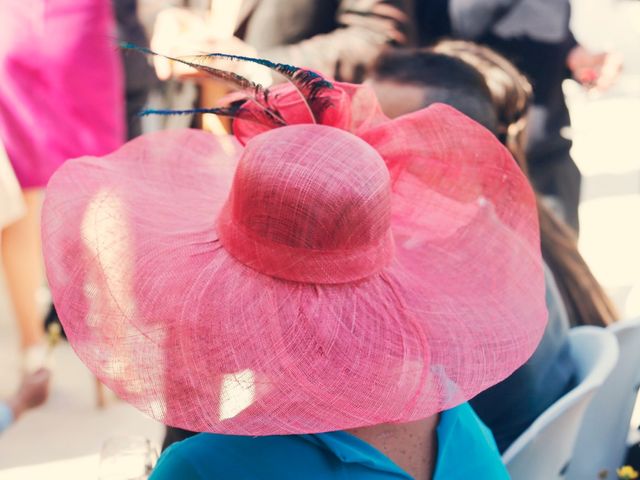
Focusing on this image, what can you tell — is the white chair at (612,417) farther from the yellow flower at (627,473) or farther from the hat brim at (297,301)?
the hat brim at (297,301)

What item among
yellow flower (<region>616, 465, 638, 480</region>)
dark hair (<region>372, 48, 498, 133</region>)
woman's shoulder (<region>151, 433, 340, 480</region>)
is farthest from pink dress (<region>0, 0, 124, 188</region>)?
yellow flower (<region>616, 465, 638, 480</region>)

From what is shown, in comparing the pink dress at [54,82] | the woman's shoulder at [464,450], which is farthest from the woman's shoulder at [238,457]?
the pink dress at [54,82]

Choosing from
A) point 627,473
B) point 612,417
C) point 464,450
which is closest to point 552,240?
point 612,417

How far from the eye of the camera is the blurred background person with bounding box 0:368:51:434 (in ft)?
7.62

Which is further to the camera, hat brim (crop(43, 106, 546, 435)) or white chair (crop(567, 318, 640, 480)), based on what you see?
white chair (crop(567, 318, 640, 480))

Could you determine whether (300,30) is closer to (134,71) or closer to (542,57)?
(134,71)

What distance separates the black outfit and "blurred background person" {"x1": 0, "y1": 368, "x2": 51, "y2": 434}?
1.69m

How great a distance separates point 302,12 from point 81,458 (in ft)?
5.02

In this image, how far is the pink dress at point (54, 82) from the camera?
84.4 inches

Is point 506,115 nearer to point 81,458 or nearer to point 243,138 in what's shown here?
point 243,138

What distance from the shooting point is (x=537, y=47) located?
2.61 metres

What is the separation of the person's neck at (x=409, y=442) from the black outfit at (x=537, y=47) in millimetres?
1777

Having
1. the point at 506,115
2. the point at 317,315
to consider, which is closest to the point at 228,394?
the point at 317,315

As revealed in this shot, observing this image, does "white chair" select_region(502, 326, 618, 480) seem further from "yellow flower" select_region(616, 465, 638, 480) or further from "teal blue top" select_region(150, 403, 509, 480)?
"teal blue top" select_region(150, 403, 509, 480)
